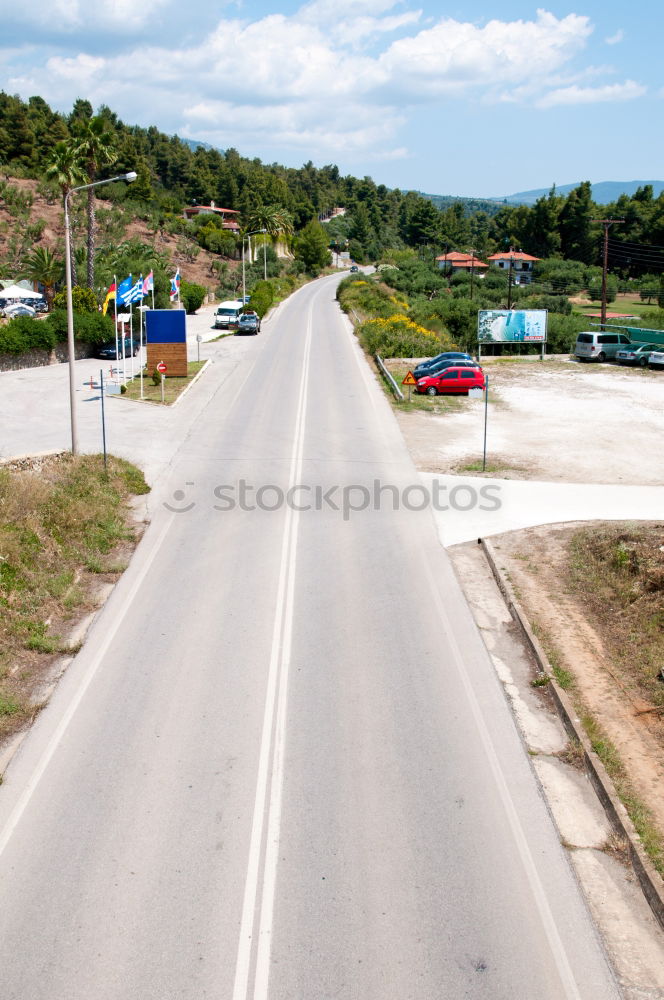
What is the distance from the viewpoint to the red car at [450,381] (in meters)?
34.8

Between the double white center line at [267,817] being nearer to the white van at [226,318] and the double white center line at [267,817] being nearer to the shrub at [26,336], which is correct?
the shrub at [26,336]

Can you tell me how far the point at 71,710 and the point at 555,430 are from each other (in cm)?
2146

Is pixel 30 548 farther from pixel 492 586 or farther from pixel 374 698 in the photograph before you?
pixel 492 586

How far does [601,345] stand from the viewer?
4669cm

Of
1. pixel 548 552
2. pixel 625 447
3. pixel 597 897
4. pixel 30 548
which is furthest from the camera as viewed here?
pixel 625 447

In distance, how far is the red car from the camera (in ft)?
114

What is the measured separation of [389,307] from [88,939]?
56221 mm

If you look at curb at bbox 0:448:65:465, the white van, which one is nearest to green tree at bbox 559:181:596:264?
the white van

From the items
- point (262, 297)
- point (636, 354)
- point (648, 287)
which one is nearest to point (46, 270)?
point (262, 297)

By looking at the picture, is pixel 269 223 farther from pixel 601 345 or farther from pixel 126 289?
pixel 126 289

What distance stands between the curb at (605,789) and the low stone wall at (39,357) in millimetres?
29705

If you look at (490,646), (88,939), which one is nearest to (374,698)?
(490,646)

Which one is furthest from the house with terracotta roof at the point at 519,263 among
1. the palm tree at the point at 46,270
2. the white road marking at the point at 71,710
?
the white road marking at the point at 71,710

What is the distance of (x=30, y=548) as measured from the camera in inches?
572
